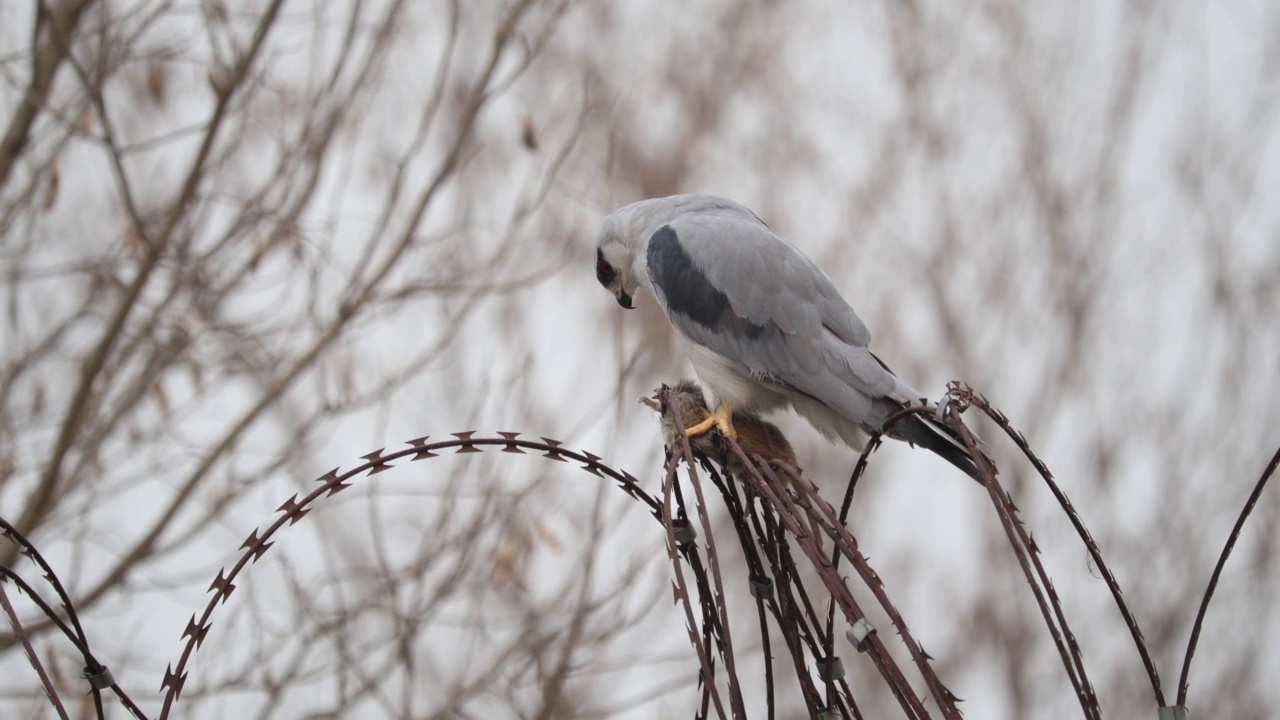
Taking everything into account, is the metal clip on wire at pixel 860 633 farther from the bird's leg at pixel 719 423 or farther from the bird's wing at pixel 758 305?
the bird's wing at pixel 758 305

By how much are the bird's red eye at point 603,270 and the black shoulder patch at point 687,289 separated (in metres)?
0.44

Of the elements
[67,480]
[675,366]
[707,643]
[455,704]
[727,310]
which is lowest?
[707,643]

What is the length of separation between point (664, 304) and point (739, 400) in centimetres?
51

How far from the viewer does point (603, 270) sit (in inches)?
171

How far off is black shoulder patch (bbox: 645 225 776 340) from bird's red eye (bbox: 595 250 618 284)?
444mm

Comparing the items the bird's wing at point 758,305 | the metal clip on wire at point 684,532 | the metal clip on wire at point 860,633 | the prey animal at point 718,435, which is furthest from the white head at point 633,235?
the metal clip on wire at point 860,633

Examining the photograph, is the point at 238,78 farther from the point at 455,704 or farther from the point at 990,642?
the point at 990,642

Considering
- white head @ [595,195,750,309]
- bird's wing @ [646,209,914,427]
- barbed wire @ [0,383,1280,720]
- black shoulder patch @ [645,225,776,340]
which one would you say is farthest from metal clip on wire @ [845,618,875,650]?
white head @ [595,195,750,309]

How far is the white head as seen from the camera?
400 cm

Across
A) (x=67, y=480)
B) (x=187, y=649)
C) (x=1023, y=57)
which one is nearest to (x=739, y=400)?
(x=187, y=649)

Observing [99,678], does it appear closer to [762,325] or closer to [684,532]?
[684,532]

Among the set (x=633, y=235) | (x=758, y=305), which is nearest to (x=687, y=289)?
(x=758, y=305)

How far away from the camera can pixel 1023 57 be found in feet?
34.5

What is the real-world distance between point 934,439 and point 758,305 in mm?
948
